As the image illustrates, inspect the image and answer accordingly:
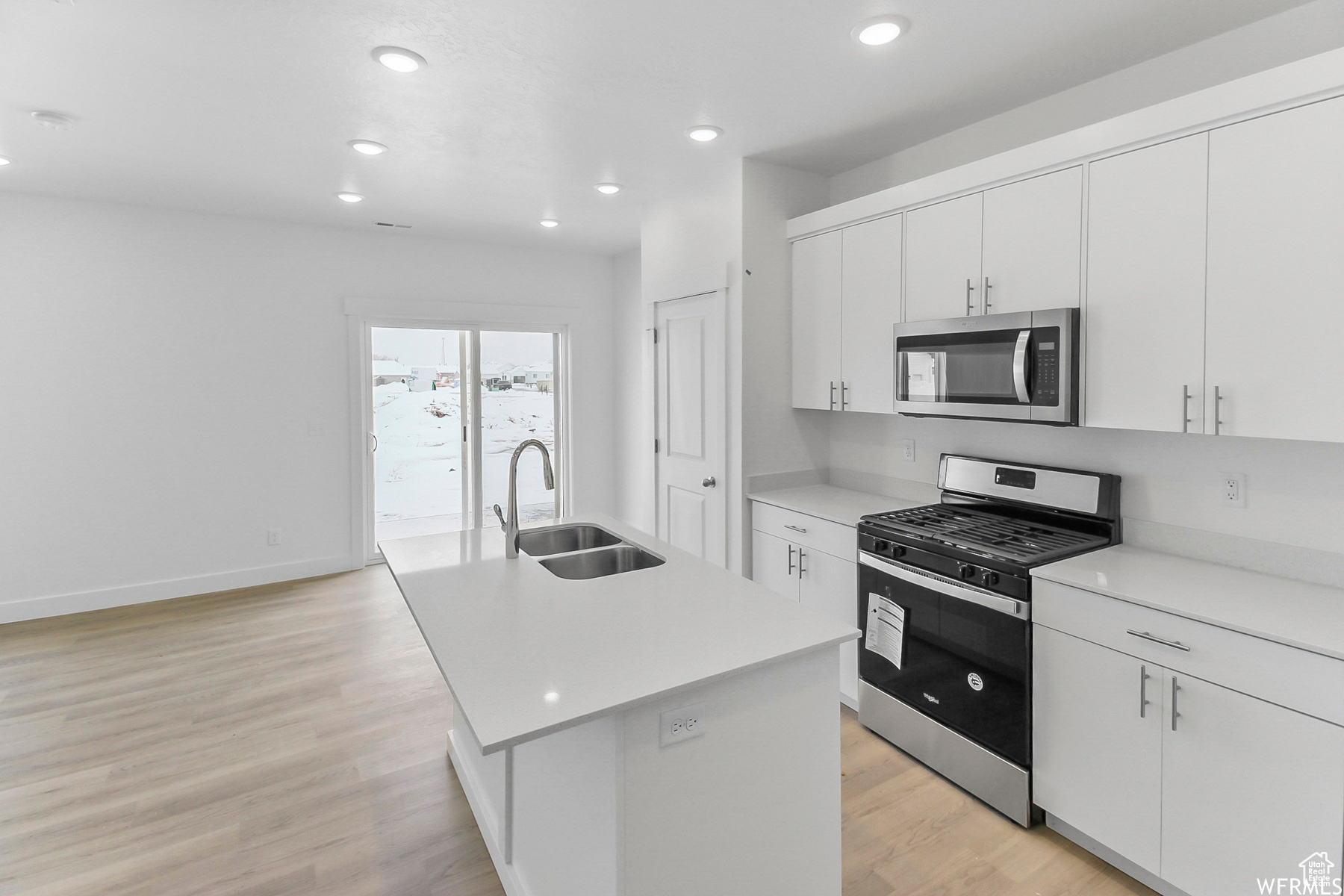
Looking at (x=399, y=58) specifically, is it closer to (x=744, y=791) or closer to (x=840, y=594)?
(x=744, y=791)

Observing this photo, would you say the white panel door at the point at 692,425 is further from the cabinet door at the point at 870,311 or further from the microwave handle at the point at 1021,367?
the microwave handle at the point at 1021,367

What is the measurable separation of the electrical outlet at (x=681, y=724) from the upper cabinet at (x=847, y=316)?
1.97 meters

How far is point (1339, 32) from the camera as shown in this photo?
1.98 m

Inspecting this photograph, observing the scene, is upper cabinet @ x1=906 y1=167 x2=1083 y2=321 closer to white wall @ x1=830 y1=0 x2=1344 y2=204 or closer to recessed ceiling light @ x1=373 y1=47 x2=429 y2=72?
white wall @ x1=830 y1=0 x2=1344 y2=204

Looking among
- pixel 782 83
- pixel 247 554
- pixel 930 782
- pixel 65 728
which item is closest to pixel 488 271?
pixel 247 554

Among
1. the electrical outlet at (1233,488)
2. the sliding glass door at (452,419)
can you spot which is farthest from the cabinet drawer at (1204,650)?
the sliding glass door at (452,419)

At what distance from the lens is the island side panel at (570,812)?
56.2 inches

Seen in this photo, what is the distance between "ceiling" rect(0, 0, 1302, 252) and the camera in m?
2.09

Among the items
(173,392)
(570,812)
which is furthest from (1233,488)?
(173,392)

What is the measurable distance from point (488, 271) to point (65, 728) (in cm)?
394

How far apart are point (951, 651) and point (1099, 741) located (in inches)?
20.2

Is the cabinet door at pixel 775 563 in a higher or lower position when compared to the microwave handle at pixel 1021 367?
lower

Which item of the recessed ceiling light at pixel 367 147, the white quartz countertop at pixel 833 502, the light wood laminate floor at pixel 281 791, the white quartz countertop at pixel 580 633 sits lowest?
the light wood laminate floor at pixel 281 791

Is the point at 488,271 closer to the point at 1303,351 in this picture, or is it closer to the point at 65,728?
the point at 65,728
